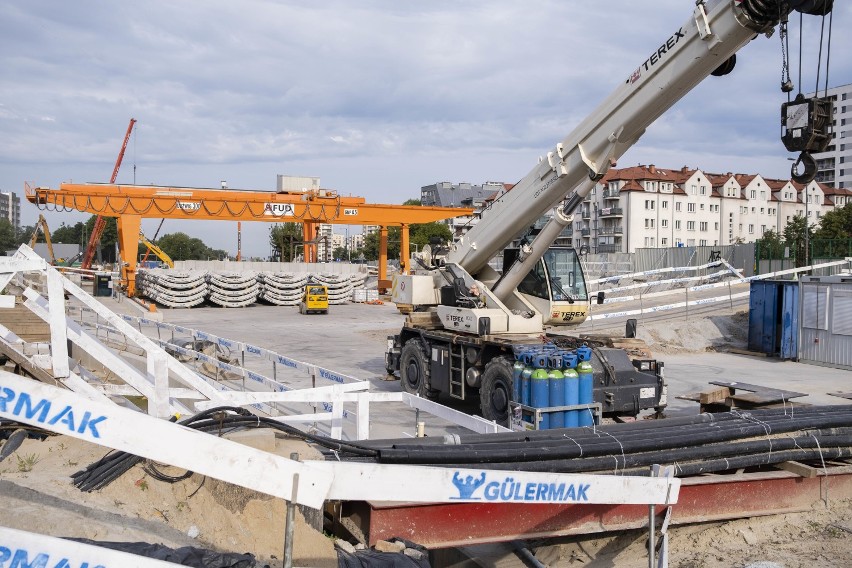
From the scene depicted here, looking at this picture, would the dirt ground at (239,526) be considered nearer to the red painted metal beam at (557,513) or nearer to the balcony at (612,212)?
the red painted metal beam at (557,513)

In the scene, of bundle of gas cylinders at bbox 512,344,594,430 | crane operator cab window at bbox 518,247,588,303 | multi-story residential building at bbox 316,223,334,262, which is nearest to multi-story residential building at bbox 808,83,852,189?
multi-story residential building at bbox 316,223,334,262

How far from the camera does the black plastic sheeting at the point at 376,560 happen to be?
15.8ft

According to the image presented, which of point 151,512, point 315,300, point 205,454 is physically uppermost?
point 205,454

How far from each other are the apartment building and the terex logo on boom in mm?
70122

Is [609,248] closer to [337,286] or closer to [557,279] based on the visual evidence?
[337,286]

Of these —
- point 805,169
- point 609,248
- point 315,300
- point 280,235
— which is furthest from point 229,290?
point 609,248

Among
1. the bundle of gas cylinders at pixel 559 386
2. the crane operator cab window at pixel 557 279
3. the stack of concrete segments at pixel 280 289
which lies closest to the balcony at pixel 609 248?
the stack of concrete segments at pixel 280 289

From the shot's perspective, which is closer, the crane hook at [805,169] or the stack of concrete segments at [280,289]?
the crane hook at [805,169]

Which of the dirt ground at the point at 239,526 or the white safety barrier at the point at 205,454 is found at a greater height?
the white safety barrier at the point at 205,454

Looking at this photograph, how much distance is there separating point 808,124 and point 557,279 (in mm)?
5386

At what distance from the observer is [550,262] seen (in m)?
13.1

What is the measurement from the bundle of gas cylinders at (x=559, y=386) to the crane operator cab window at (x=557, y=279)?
3098 mm

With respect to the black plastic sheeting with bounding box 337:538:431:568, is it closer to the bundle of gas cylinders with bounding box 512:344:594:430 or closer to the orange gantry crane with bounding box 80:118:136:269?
the bundle of gas cylinders with bounding box 512:344:594:430

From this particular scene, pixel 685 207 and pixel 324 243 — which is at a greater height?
pixel 685 207
